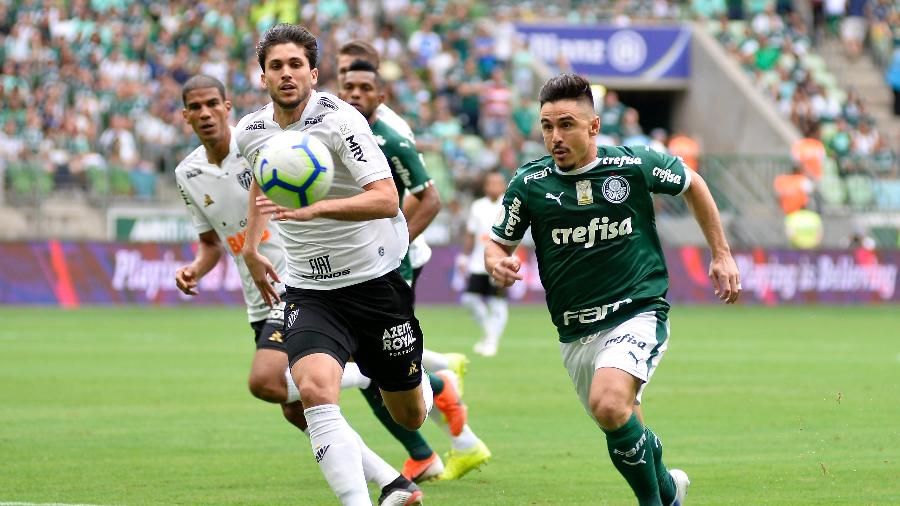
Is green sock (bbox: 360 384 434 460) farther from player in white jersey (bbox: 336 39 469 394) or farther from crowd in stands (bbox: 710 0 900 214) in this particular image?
crowd in stands (bbox: 710 0 900 214)

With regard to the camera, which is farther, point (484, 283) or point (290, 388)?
point (484, 283)

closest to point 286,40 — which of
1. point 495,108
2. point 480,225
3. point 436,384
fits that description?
point 436,384

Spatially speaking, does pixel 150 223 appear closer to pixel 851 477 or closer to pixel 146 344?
pixel 146 344

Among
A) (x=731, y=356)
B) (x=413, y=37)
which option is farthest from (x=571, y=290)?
(x=413, y=37)

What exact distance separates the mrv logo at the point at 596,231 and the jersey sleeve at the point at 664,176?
234 millimetres

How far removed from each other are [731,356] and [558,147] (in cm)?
1258

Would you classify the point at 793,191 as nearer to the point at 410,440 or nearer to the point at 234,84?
the point at 234,84

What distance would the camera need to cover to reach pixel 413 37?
36.2 m

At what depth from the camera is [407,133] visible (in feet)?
33.4

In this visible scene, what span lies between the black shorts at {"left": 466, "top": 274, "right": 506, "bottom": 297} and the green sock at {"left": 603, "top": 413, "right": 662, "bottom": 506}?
13586mm

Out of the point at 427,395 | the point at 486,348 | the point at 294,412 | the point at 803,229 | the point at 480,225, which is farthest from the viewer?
the point at 803,229

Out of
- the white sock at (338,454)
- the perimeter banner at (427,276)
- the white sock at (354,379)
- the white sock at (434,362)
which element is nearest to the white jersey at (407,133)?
the white sock at (434,362)

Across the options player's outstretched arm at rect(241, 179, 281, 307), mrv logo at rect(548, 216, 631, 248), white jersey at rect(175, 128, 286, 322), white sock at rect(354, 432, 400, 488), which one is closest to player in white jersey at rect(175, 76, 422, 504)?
white jersey at rect(175, 128, 286, 322)

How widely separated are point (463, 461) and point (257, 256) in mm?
2476
